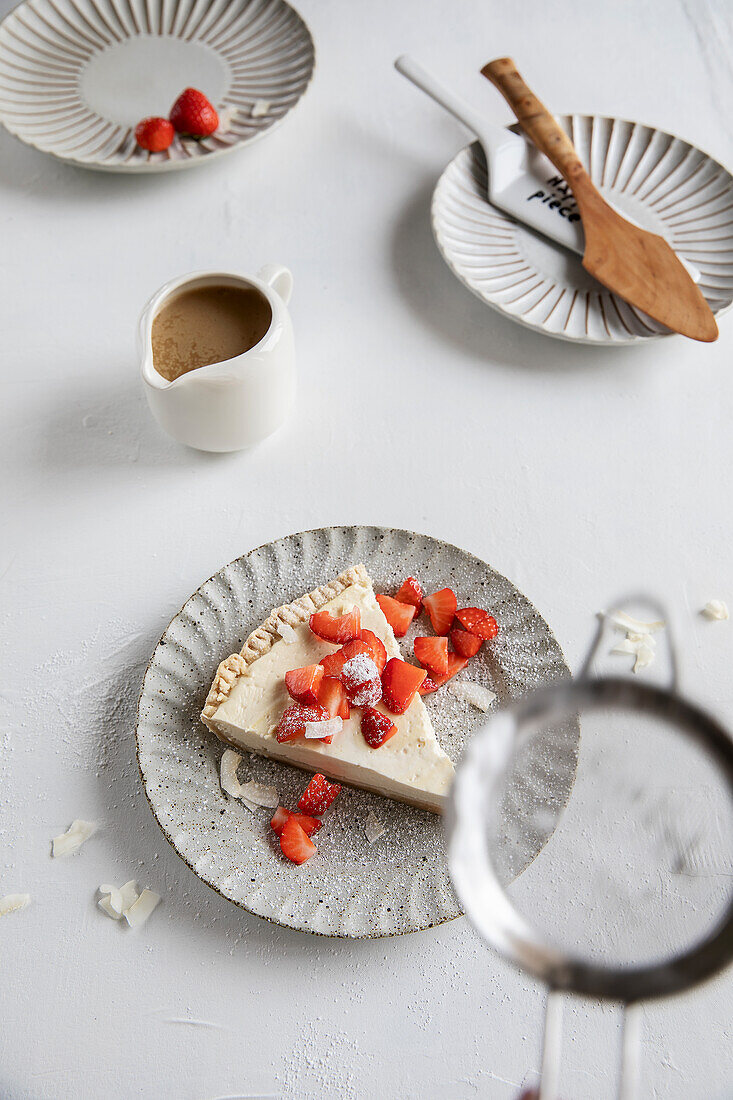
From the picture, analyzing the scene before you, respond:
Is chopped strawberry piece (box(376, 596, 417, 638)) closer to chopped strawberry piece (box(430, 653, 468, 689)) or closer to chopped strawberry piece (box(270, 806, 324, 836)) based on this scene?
chopped strawberry piece (box(430, 653, 468, 689))

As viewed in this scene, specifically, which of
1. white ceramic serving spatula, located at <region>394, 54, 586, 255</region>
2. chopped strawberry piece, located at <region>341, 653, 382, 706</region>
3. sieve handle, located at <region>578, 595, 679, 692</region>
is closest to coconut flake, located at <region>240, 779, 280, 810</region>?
chopped strawberry piece, located at <region>341, 653, 382, 706</region>

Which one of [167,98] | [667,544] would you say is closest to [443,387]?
[667,544]

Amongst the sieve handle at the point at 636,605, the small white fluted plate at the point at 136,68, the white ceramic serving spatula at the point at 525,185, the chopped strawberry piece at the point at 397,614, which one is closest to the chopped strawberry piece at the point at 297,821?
the chopped strawberry piece at the point at 397,614

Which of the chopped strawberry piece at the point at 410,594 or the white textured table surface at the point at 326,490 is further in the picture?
the chopped strawberry piece at the point at 410,594

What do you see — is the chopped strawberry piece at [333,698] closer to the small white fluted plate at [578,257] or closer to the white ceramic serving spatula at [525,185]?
the small white fluted plate at [578,257]

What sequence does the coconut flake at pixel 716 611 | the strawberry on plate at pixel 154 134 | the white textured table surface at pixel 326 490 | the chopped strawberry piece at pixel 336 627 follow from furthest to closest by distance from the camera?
the strawberry on plate at pixel 154 134 < the coconut flake at pixel 716 611 < the chopped strawberry piece at pixel 336 627 < the white textured table surface at pixel 326 490

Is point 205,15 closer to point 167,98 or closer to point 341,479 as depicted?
point 167,98

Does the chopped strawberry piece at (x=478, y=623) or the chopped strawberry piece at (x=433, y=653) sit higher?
the chopped strawberry piece at (x=478, y=623)
